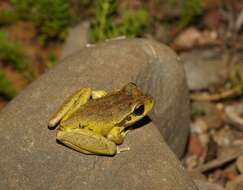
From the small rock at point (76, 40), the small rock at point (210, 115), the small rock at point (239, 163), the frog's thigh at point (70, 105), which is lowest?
the small rock at point (210, 115)

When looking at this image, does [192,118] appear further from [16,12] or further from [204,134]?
[16,12]

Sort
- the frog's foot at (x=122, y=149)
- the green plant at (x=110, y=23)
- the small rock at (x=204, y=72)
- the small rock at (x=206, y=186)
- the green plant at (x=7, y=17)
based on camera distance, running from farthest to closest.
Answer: the green plant at (x=7, y=17)
the small rock at (x=204, y=72)
the green plant at (x=110, y=23)
the small rock at (x=206, y=186)
the frog's foot at (x=122, y=149)

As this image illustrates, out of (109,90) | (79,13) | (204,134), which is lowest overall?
(204,134)

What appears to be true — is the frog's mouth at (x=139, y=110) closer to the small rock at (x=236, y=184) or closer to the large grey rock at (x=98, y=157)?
the large grey rock at (x=98, y=157)

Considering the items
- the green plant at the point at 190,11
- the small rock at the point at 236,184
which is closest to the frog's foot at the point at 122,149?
the small rock at the point at 236,184

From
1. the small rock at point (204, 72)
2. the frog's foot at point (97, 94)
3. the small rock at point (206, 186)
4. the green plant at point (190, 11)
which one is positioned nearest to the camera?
the frog's foot at point (97, 94)

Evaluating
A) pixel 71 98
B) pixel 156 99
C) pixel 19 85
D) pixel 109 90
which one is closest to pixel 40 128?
pixel 71 98

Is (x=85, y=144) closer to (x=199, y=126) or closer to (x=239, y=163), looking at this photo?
(x=239, y=163)

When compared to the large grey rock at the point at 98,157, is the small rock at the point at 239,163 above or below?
below
